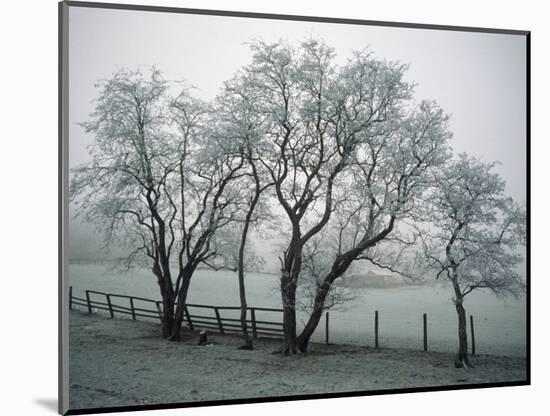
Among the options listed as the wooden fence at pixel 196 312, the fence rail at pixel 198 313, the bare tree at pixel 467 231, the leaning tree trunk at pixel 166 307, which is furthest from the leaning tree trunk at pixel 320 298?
the leaning tree trunk at pixel 166 307

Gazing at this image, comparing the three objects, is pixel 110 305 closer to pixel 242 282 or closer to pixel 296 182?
pixel 242 282

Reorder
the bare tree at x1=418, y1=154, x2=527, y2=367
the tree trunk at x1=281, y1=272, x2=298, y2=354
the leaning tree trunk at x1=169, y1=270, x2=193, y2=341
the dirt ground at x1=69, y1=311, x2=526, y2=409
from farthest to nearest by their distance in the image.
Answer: the bare tree at x1=418, y1=154, x2=527, y2=367 < the tree trunk at x1=281, y1=272, x2=298, y2=354 < the leaning tree trunk at x1=169, y1=270, x2=193, y2=341 < the dirt ground at x1=69, y1=311, x2=526, y2=409

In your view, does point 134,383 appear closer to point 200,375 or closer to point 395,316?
point 200,375

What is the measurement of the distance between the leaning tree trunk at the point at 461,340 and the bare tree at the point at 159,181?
249cm

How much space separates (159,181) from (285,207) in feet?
3.98

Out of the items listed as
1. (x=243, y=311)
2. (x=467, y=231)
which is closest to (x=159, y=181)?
(x=243, y=311)

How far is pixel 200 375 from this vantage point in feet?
25.7

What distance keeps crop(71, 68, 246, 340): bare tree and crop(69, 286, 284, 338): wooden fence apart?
4.7 inches

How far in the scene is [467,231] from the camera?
8.76m

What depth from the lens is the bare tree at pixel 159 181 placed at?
7.66 m

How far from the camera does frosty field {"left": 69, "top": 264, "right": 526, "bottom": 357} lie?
788cm

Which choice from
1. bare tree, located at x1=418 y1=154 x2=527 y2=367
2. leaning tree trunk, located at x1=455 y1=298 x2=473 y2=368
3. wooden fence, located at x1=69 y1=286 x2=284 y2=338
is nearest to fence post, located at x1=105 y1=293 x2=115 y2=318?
wooden fence, located at x1=69 y1=286 x2=284 y2=338

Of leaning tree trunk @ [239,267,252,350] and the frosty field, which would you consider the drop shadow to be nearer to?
the frosty field

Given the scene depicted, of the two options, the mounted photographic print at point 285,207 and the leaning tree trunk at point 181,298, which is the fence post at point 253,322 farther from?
the leaning tree trunk at point 181,298
